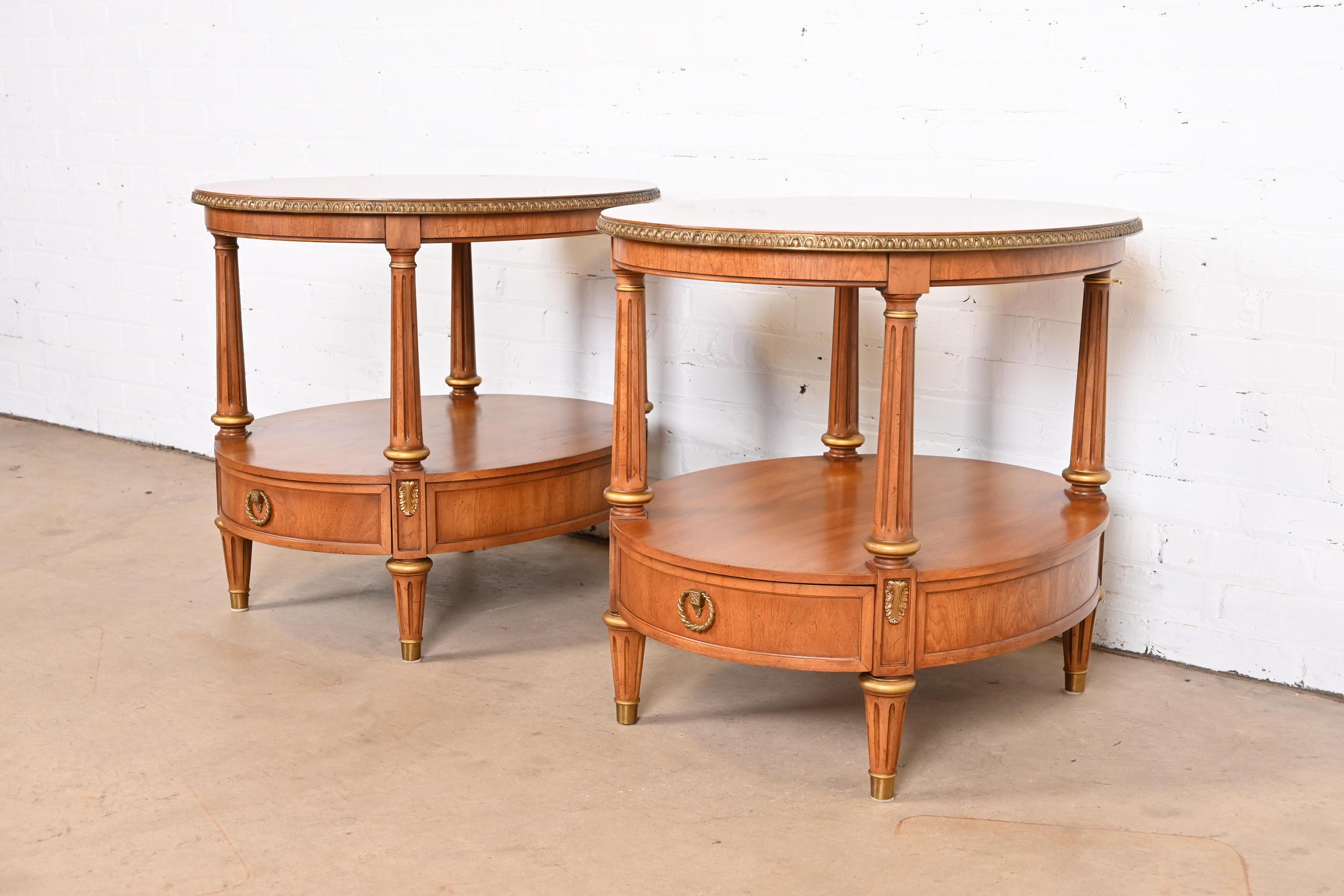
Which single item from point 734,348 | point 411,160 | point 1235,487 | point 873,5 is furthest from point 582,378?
point 1235,487

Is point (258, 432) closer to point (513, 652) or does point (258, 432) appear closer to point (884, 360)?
point (513, 652)

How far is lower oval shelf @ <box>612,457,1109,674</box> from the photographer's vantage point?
2.31 meters

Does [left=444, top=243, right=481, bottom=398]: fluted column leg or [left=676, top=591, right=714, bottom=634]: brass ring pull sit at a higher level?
[left=444, top=243, right=481, bottom=398]: fluted column leg

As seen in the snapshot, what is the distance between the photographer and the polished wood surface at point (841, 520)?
2361 mm

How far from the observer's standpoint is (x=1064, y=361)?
9.96ft

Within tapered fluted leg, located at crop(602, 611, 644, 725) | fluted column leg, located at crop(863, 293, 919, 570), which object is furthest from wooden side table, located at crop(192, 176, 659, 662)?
fluted column leg, located at crop(863, 293, 919, 570)

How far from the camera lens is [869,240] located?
2.17 m

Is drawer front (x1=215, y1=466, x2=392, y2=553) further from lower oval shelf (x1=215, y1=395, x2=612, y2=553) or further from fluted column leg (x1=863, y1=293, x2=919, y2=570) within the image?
fluted column leg (x1=863, y1=293, x2=919, y2=570)

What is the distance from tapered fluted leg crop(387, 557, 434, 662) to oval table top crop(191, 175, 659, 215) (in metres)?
0.73

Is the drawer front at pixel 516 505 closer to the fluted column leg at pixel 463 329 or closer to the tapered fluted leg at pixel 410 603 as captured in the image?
the tapered fluted leg at pixel 410 603

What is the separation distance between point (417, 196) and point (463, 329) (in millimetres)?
821

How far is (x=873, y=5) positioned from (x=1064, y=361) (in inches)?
34.7

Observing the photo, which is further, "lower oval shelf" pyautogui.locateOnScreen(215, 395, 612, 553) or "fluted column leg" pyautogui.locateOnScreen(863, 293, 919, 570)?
"lower oval shelf" pyautogui.locateOnScreen(215, 395, 612, 553)

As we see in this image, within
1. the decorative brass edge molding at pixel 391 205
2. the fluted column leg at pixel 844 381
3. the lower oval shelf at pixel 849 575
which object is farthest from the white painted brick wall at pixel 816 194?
the decorative brass edge molding at pixel 391 205
